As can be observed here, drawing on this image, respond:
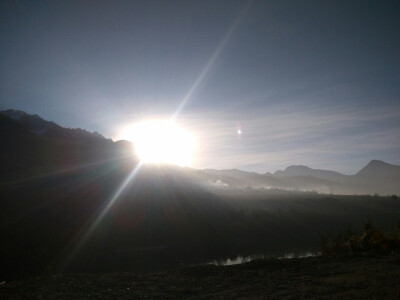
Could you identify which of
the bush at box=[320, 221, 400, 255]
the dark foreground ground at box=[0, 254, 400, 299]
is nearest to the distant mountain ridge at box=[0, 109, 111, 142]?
the dark foreground ground at box=[0, 254, 400, 299]

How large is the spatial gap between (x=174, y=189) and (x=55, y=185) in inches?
905

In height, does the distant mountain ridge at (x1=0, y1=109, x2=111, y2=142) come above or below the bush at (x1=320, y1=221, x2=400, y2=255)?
above

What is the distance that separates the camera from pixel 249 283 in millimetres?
14102

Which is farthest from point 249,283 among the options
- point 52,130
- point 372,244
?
point 52,130

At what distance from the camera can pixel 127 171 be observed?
73.2m

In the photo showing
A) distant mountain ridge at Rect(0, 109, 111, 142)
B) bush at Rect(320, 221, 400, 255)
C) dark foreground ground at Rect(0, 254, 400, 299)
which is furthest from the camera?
distant mountain ridge at Rect(0, 109, 111, 142)

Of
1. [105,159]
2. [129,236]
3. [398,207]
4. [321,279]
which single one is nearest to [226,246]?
[129,236]

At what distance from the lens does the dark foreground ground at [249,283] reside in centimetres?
1141

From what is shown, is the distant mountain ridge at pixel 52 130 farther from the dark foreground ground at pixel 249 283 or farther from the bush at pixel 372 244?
the bush at pixel 372 244

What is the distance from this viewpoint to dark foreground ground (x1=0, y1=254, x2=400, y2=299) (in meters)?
11.4

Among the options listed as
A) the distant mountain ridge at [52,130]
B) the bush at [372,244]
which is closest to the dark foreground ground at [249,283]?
the bush at [372,244]

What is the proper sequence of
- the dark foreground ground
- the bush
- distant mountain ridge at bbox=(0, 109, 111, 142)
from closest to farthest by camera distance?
the dark foreground ground, the bush, distant mountain ridge at bbox=(0, 109, 111, 142)

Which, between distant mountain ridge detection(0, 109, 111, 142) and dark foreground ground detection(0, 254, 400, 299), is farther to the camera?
distant mountain ridge detection(0, 109, 111, 142)

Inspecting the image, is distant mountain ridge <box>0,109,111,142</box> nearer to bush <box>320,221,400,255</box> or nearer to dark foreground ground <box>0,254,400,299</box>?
dark foreground ground <box>0,254,400,299</box>
